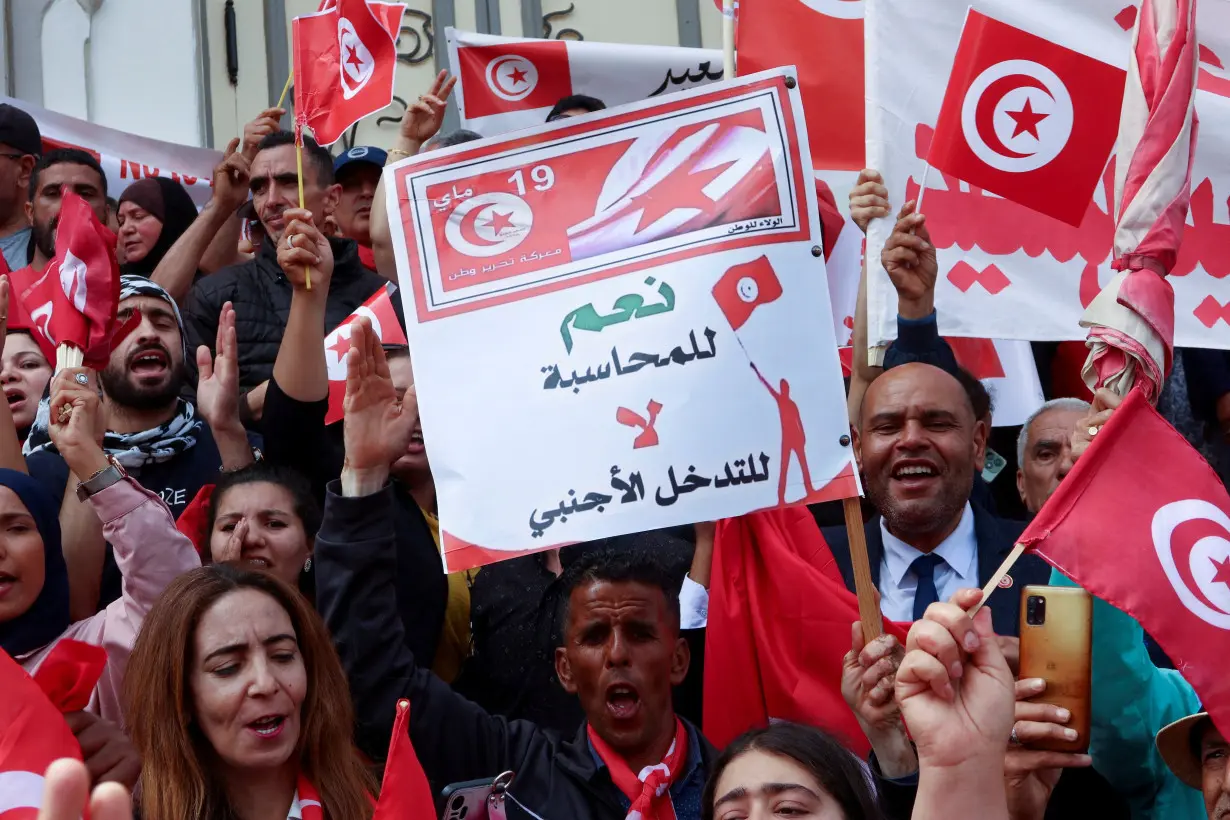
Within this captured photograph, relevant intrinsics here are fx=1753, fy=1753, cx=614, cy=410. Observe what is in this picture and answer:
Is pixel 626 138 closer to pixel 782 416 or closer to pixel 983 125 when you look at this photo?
pixel 782 416

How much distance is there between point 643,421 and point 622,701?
2.19ft

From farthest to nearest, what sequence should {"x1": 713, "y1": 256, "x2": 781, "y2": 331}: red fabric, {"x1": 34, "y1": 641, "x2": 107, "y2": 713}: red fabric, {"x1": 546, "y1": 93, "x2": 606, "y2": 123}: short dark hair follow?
1. {"x1": 546, "y1": 93, "x2": 606, "y2": 123}: short dark hair
2. {"x1": 713, "y1": 256, "x2": 781, "y2": 331}: red fabric
3. {"x1": 34, "y1": 641, "x2": 107, "y2": 713}: red fabric

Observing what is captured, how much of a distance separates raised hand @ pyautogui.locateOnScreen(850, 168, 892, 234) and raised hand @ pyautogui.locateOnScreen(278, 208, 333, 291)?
4.73 ft

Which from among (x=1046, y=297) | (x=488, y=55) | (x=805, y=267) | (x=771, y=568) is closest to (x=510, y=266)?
(x=805, y=267)

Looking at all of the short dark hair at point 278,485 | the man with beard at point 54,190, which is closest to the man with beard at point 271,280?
the man with beard at point 54,190

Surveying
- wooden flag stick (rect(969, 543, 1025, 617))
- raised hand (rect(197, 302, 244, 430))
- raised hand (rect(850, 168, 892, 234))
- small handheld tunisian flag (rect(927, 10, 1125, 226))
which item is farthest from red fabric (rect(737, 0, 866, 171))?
wooden flag stick (rect(969, 543, 1025, 617))

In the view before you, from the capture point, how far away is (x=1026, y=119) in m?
4.62

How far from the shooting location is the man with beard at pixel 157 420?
4957mm

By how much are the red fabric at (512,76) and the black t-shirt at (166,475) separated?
2.18 m

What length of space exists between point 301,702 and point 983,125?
7.57 ft

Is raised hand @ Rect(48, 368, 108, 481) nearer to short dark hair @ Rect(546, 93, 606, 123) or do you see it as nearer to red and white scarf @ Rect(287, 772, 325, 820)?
red and white scarf @ Rect(287, 772, 325, 820)

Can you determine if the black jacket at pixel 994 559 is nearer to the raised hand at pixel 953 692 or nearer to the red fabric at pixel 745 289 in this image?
the red fabric at pixel 745 289

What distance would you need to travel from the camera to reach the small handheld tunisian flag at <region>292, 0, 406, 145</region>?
17.7 feet

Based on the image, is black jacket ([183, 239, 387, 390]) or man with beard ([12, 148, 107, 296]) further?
man with beard ([12, 148, 107, 296])
